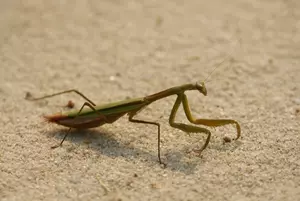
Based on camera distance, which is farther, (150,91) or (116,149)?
(150,91)

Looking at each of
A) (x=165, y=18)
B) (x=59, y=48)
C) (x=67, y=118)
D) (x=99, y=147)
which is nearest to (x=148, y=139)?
(x=99, y=147)

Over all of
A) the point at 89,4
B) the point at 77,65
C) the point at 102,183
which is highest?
the point at 89,4

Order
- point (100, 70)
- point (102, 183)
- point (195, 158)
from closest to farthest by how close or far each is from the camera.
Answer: point (102, 183), point (195, 158), point (100, 70)

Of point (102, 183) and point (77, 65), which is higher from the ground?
point (77, 65)

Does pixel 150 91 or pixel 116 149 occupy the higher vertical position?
pixel 150 91

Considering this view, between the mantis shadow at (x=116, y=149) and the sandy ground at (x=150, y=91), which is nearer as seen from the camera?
the sandy ground at (x=150, y=91)

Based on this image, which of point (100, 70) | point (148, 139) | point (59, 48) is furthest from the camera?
point (59, 48)

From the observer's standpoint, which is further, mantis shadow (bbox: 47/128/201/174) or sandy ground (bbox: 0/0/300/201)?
mantis shadow (bbox: 47/128/201/174)

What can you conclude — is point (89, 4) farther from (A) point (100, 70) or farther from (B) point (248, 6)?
(B) point (248, 6)
